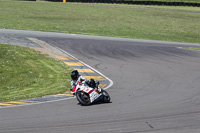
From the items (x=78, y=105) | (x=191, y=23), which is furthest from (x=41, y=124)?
(x=191, y=23)

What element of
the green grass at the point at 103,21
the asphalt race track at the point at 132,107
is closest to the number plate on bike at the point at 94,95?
the asphalt race track at the point at 132,107

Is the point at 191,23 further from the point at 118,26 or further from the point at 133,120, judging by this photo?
the point at 133,120

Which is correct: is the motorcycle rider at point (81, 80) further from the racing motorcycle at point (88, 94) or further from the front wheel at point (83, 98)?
the front wheel at point (83, 98)

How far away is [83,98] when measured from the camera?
45.8ft

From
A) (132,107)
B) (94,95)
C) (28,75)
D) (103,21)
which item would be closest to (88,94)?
(94,95)

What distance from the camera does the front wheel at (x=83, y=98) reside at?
13809 millimetres

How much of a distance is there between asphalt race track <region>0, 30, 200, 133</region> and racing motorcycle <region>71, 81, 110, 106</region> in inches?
11.9

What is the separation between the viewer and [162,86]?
17922mm

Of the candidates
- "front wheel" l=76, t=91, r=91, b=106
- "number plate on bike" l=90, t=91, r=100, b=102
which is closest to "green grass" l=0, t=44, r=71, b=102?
"front wheel" l=76, t=91, r=91, b=106

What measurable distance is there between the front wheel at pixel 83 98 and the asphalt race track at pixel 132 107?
0.24 meters

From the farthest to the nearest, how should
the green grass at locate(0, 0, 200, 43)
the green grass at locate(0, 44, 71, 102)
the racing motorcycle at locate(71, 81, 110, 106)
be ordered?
the green grass at locate(0, 0, 200, 43), the green grass at locate(0, 44, 71, 102), the racing motorcycle at locate(71, 81, 110, 106)

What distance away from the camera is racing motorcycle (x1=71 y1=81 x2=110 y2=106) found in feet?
45.6

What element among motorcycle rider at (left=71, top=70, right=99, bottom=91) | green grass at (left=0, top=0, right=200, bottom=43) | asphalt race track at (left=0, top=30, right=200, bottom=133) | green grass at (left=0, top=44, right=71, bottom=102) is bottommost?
green grass at (left=0, top=0, right=200, bottom=43)

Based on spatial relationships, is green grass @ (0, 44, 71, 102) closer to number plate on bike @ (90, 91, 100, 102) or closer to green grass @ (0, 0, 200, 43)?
number plate on bike @ (90, 91, 100, 102)
